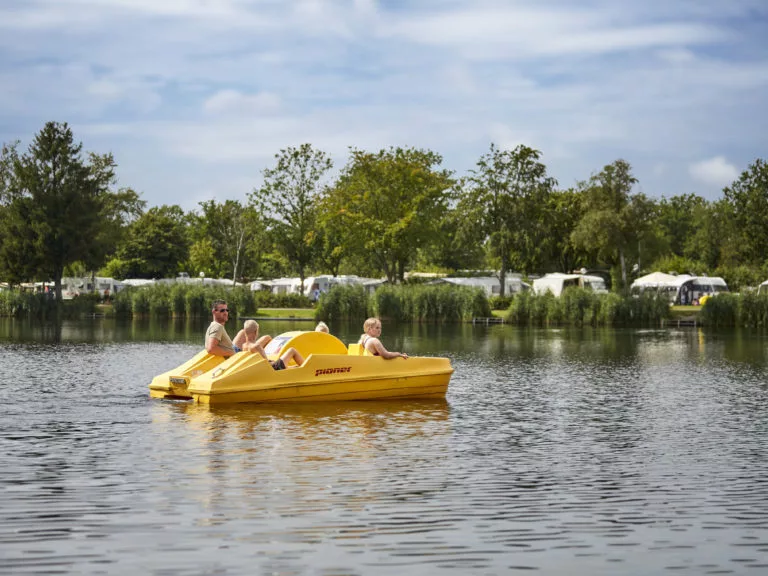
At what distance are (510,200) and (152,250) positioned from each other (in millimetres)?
48584

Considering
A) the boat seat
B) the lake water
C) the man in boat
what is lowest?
the lake water

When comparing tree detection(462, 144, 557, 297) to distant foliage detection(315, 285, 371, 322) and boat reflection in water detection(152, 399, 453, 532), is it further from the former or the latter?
boat reflection in water detection(152, 399, 453, 532)

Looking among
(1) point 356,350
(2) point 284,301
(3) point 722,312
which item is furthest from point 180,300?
(1) point 356,350

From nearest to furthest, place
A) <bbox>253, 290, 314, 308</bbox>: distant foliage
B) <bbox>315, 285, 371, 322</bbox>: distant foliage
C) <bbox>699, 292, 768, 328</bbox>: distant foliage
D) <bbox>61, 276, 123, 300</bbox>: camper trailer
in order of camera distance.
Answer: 1. <bbox>699, 292, 768, 328</bbox>: distant foliage
2. <bbox>315, 285, 371, 322</bbox>: distant foliage
3. <bbox>253, 290, 314, 308</bbox>: distant foliage
4. <bbox>61, 276, 123, 300</bbox>: camper trailer

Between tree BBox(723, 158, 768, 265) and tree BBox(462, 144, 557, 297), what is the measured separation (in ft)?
43.4

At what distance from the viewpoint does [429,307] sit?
2430 inches

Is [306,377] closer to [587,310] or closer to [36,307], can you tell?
[587,310]

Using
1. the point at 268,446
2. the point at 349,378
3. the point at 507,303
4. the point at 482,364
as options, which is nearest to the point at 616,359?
the point at 482,364

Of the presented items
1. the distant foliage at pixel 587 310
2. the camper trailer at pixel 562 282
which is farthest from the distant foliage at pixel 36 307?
the camper trailer at pixel 562 282

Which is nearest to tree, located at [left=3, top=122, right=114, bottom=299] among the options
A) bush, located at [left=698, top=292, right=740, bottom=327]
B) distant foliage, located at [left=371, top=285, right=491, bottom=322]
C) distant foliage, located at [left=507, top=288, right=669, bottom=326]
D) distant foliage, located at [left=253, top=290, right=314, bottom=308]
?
distant foliage, located at [left=253, top=290, right=314, bottom=308]

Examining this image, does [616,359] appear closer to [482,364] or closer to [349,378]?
[482,364]

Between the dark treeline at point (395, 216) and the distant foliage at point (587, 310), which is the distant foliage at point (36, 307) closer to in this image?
the dark treeline at point (395, 216)

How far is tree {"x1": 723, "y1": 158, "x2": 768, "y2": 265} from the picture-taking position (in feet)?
232

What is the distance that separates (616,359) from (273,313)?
39204 mm
